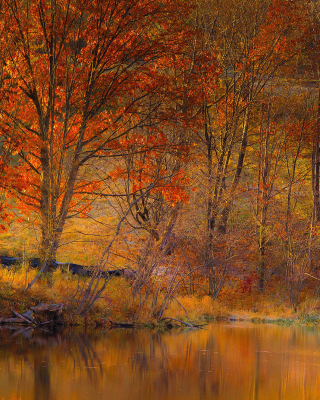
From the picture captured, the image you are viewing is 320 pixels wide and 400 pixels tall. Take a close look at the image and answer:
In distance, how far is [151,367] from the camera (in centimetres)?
828

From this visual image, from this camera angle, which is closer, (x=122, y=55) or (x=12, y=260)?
(x=122, y=55)

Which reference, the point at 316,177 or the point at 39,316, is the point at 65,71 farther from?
the point at 316,177

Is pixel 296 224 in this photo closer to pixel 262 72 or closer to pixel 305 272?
pixel 305 272

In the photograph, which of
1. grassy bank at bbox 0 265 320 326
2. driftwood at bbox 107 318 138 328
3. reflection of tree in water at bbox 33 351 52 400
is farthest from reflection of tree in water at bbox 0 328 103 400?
driftwood at bbox 107 318 138 328

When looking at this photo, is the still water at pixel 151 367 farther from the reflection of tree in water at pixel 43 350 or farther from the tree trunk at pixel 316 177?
the tree trunk at pixel 316 177

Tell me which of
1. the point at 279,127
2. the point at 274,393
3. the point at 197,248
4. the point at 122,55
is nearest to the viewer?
the point at 274,393

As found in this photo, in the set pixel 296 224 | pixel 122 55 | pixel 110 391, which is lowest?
pixel 110 391

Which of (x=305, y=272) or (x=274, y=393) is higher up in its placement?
(x=305, y=272)

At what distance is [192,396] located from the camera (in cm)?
622

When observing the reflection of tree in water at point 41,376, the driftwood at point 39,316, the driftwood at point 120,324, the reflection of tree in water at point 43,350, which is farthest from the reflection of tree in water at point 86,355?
the driftwood at point 120,324

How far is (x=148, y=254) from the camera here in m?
15.2

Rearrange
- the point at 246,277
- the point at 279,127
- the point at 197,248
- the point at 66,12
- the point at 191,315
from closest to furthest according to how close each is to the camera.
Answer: the point at 66,12 → the point at 191,315 → the point at 197,248 → the point at 246,277 → the point at 279,127

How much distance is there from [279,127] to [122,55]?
55.5 feet

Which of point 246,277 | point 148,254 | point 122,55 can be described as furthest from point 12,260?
point 246,277
